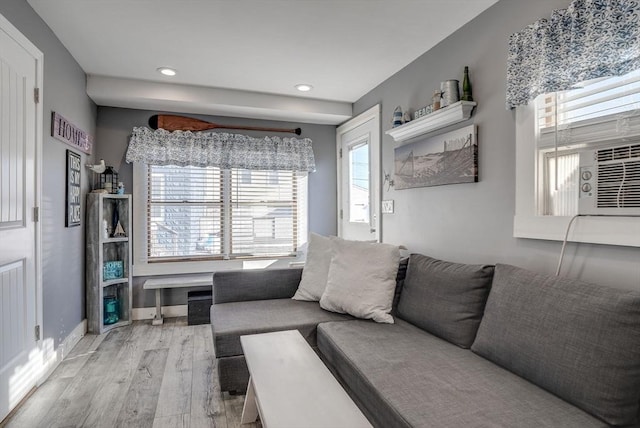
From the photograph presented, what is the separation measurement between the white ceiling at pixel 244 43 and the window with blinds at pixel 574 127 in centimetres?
81

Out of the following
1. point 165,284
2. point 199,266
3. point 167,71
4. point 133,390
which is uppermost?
point 167,71

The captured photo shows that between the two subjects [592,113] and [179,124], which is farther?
[179,124]

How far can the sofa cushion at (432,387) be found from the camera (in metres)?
1.18

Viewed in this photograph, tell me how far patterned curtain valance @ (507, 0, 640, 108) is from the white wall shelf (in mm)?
334

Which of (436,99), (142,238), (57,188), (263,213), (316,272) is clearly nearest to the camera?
(436,99)

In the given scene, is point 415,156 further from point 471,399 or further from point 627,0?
point 471,399

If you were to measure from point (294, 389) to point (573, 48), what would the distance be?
1884 millimetres

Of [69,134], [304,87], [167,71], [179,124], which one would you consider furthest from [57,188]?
[304,87]

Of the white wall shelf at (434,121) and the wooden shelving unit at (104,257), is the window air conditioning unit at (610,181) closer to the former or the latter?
the white wall shelf at (434,121)

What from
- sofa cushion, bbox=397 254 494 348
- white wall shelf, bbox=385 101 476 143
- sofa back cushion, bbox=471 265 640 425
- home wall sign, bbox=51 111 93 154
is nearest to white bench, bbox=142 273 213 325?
home wall sign, bbox=51 111 93 154

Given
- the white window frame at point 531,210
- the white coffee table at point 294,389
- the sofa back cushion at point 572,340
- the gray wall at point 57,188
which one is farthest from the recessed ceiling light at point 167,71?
the sofa back cushion at point 572,340

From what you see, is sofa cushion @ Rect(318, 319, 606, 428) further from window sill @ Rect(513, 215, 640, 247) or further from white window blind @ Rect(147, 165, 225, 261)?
white window blind @ Rect(147, 165, 225, 261)

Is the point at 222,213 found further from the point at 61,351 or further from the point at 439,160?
the point at 439,160

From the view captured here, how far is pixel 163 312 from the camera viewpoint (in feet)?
12.3
